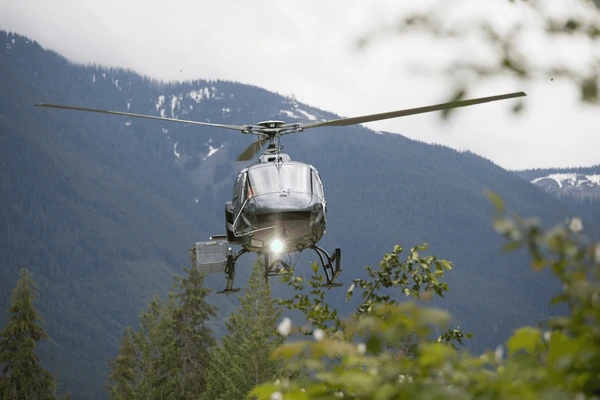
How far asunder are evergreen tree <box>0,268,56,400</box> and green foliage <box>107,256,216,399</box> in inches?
220

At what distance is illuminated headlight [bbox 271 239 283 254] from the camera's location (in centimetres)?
1393

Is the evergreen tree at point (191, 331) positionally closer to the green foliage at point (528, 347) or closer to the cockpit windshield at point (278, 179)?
the cockpit windshield at point (278, 179)

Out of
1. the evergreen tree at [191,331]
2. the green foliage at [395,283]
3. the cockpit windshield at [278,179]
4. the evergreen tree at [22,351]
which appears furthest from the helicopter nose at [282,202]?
the evergreen tree at [191,331]

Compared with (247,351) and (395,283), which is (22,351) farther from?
(395,283)

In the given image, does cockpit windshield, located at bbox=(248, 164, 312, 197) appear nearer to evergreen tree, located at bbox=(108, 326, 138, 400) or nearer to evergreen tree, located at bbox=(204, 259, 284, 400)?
evergreen tree, located at bbox=(204, 259, 284, 400)

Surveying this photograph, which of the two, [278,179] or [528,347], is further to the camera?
[278,179]

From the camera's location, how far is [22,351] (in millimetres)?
40844

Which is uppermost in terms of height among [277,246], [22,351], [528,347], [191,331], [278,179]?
[278,179]

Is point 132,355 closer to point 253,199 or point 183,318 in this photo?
point 183,318

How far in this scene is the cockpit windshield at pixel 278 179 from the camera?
13742 millimetres

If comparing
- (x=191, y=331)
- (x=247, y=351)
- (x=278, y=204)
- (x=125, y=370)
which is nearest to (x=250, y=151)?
(x=278, y=204)

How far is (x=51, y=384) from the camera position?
135ft

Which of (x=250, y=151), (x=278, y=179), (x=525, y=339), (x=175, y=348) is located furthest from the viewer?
(x=175, y=348)

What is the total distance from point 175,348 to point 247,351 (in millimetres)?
6245
